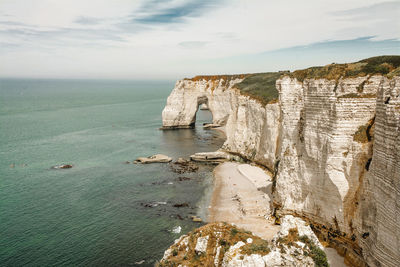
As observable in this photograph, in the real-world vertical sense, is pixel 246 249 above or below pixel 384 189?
below

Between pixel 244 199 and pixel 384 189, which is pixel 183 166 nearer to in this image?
pixel 244 199

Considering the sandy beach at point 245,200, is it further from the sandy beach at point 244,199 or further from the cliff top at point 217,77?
the cliff top at point 217,77

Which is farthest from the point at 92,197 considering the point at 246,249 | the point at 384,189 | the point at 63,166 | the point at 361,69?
the point at 361,69

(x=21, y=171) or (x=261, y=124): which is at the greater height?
(x=261, y=124)

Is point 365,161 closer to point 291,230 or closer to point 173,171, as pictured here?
point 291,230

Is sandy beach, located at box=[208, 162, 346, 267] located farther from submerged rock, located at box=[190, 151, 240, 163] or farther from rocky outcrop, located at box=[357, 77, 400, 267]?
submerged rock, located at box=[190, 151, 240, 163]

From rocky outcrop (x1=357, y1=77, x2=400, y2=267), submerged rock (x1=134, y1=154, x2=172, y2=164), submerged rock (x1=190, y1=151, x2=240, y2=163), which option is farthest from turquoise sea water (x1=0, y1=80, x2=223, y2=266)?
rocky outcrop (x1=357, y1=77, x2=400, y2=267)

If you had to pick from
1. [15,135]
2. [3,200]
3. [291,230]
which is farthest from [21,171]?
[291,230]
